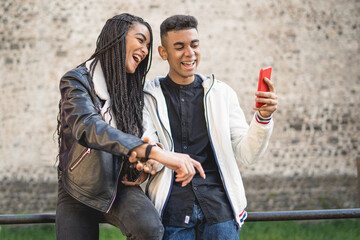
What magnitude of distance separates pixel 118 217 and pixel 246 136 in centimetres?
82

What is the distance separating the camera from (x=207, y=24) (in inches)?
330

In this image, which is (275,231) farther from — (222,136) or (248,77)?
(222,136)

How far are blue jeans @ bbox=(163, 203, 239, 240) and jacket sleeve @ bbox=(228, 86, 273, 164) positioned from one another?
381 mm

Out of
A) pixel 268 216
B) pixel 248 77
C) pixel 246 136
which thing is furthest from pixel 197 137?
pixel 248 77

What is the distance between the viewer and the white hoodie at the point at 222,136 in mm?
2193

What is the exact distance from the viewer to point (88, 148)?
75.5 inches

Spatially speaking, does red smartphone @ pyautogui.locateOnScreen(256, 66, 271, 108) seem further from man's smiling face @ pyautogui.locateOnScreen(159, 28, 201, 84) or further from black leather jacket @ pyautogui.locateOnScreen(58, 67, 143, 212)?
black leather jacket @ pyautogui.locateOnScreen(58, 67, 143, 212)

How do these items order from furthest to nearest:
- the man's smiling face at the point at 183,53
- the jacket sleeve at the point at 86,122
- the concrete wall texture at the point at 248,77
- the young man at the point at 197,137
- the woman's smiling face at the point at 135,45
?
the concrete wall texture at the point at 248,77 < the man's smiling face at the point at 183,53 < the woman's smiling face at the point at 135,45 < the young man at the point at 197,137 < the jacket sleeve at the point at 86,122

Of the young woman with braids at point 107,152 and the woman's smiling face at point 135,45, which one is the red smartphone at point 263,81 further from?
the woman's smiling face at point 135,45

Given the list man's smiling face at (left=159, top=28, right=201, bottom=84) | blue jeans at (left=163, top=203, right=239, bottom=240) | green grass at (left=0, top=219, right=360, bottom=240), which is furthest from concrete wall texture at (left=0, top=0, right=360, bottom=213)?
blue jeans at (left=163, top=203, right=239, bottom=240)

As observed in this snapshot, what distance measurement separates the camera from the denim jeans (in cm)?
178

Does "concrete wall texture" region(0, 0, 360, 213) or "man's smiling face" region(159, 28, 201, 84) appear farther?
"concrete wall texture" region(0, 0, 360, 213)

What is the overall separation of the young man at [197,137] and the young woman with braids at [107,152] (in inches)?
7.2

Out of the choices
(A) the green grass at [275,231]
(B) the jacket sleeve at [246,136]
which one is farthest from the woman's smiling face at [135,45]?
(A) the green grass at [275,231]
